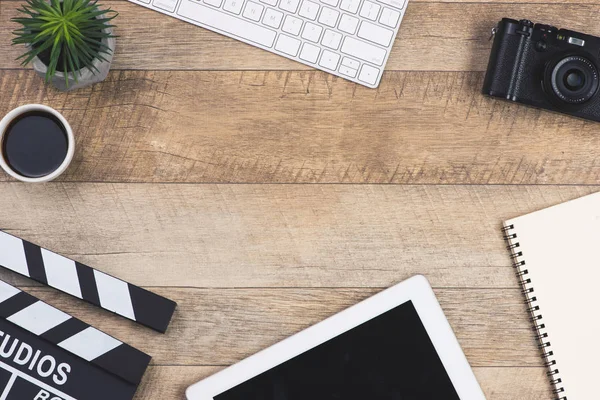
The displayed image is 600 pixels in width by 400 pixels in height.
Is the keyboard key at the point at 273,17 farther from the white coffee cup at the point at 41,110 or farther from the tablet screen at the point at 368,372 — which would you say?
the tablet screen at the point at 368,372

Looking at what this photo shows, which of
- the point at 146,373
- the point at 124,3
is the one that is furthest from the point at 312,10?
the point at 146,373

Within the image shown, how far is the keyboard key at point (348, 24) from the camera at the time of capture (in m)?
0.78

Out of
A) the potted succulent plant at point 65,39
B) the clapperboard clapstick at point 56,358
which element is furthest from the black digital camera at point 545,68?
the clapperboard clapstick at point 56,358

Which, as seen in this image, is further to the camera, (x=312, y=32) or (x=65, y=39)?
(x=312, y=32)

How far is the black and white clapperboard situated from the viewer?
742mm

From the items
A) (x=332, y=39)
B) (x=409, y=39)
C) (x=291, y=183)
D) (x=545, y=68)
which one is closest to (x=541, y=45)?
(x=545, y=68)

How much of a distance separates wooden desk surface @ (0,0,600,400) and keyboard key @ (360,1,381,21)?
2.0 inches

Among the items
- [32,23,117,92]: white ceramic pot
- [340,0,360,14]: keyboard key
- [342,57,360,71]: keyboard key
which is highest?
[340,0,360,14]: keyboard key

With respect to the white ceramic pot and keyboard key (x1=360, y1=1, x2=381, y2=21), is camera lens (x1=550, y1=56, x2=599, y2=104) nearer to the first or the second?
Answer: keyboard key (x1=360, y1=1, x2=381, y2=21)

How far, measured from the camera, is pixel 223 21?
30.6 inches

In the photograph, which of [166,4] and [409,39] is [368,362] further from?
[166,4]

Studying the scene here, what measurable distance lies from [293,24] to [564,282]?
0.50 m

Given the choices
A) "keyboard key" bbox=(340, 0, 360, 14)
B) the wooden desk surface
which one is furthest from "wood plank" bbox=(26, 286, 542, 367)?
"keyboard key" bbox=(340, 0, 360, 14)

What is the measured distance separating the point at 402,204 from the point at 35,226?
49cm
